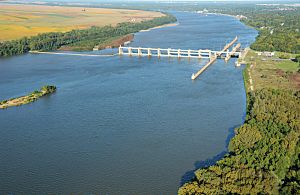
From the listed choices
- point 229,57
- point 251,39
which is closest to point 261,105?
point 229,57

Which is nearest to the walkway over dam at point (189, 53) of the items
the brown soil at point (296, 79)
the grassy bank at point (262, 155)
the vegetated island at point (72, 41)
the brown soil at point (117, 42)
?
the brown soil at point (117, 42)

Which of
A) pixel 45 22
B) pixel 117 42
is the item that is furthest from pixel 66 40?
pixel 45 22

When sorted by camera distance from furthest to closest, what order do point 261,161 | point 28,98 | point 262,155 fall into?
point 28,98
point 262,155
point 261,161

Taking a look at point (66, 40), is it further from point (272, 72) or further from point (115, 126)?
point (115, 126)

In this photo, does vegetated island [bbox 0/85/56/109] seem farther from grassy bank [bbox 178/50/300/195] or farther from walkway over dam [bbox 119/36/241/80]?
walkway over dam [bbox 119/36/241/80]

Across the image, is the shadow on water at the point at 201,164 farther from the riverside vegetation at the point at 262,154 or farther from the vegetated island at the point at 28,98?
the vegetated island at the point at 28,98

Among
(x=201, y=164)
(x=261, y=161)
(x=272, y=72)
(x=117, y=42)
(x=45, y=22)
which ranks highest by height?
(x=45, y=22)

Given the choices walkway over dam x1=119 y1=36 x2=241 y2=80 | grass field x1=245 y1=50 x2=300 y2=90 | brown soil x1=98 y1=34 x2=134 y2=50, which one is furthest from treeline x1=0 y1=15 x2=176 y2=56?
grass field x1=245 y1=50 x2=300 y2=90
